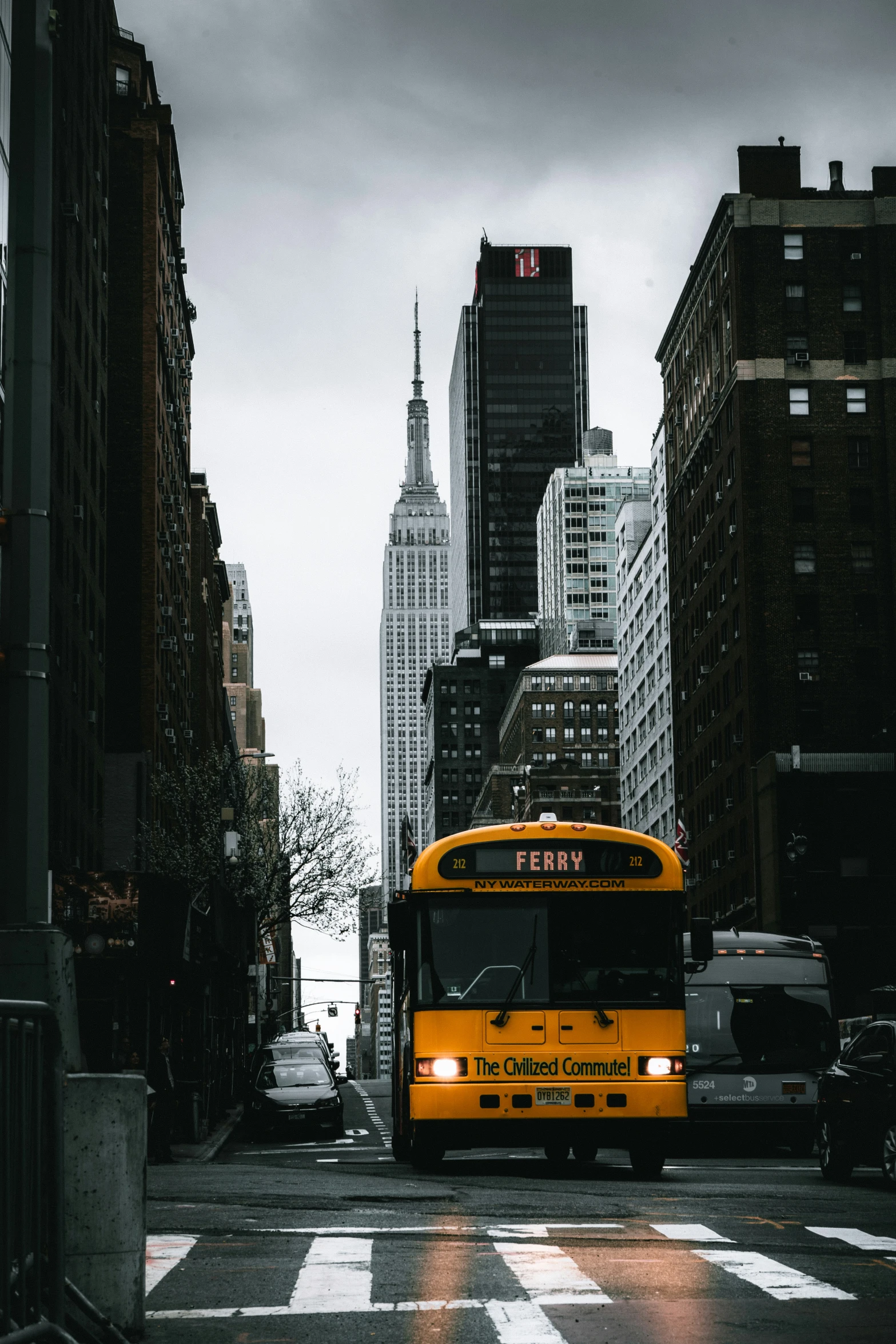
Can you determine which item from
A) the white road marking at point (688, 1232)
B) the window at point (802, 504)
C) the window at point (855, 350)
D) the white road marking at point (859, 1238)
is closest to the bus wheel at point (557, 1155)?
the white road marking at point (688, 1232)

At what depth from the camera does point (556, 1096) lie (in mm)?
17031

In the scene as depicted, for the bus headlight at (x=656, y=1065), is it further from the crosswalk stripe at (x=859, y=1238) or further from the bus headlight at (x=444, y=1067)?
the crosswalk stripe at (x=859, y=1238)

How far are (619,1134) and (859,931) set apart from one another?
69.6 meters

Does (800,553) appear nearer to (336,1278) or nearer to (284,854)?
(284,854)

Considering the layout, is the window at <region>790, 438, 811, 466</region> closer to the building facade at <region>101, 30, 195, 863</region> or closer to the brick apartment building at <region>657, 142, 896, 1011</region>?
the brick apartment building at <region>657, 142, 896, 1011</region>

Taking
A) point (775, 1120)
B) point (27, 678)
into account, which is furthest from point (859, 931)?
point (27, 678)

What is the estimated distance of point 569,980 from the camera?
56.7ft

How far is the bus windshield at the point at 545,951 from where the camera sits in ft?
56.7

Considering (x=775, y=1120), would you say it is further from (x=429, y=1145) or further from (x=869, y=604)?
(x=869, y=604)

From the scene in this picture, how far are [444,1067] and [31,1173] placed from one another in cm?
1018

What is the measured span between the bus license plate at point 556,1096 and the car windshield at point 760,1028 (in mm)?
7895

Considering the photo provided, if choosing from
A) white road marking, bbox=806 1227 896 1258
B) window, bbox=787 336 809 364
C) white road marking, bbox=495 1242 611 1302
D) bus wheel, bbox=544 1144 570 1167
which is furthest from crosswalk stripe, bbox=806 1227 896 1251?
window, bbox=787 336 809 364

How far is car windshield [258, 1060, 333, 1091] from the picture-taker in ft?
120

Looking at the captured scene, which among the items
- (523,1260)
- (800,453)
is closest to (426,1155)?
(523,1260)
